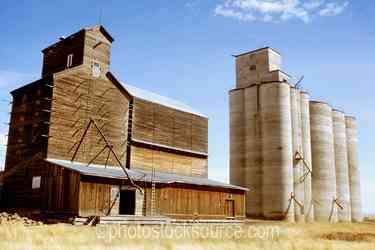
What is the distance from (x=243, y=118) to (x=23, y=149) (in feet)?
91.2

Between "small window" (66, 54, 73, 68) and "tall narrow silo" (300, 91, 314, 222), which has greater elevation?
"small window" (66, 54, 73, 68)

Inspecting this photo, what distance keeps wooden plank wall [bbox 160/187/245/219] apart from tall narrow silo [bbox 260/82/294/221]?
25.5 ft

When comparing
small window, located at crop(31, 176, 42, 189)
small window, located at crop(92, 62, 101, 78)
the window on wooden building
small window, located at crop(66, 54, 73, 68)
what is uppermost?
small window, located at crop(66, 54, 73, 68)

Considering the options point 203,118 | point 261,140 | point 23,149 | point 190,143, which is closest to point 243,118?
point 261,140

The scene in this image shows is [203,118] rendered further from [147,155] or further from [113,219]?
[113,219]

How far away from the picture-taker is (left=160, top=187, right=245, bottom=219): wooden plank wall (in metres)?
33.6

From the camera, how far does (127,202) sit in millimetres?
33719

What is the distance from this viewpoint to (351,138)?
6153 cm

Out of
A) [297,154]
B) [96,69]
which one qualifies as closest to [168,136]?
[96,69]

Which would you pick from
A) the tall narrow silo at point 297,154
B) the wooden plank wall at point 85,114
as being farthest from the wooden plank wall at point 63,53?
the tall narrow silo at point 297,154

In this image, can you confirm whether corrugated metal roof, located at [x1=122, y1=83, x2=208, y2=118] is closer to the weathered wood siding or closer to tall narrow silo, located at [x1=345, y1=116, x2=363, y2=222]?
the weathered wood siding

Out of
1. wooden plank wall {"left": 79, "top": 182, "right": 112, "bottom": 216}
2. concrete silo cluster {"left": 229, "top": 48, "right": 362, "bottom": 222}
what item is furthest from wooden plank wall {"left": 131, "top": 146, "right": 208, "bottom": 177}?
concrete silo cluster {"left": 229, "top": 48, "right": 362, "bottom": 222}

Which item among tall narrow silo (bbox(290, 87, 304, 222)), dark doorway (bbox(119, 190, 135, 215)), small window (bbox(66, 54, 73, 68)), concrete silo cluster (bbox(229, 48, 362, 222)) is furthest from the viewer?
tall narrow silo (bbox(290, 87, 304, 222))

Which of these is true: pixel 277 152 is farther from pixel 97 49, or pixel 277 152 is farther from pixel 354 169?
pixel 97 49
